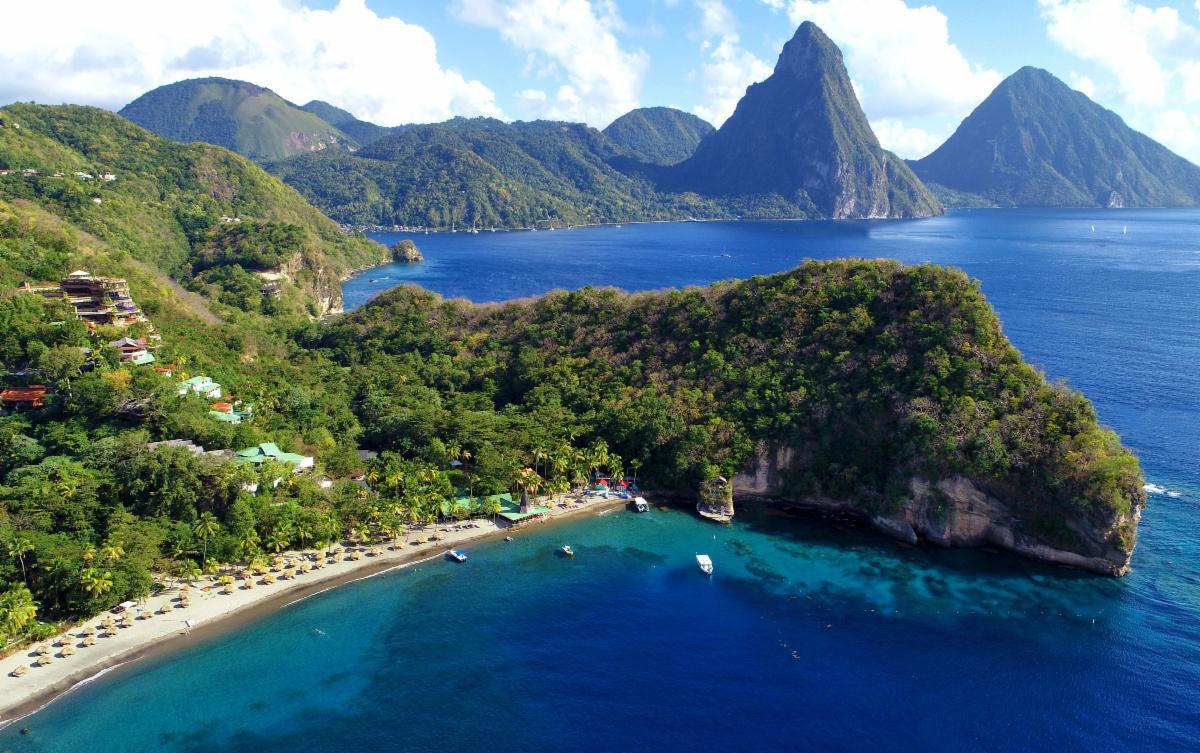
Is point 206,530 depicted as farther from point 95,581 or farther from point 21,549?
point 21,549

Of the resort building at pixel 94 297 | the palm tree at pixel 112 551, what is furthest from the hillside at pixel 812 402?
the resort building at pixel 94 297

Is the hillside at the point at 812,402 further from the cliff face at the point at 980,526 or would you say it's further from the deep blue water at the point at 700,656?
the deep blue water at the point at 700,656

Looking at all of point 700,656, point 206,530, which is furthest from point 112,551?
point 700,656

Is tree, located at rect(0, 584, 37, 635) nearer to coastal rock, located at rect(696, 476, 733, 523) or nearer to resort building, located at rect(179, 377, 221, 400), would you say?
resort building, located at rect(179, 377, 221, 400)

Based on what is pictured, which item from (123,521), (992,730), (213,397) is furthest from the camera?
(213,397)

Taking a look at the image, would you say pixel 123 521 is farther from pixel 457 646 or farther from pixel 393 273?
pixel 393 273

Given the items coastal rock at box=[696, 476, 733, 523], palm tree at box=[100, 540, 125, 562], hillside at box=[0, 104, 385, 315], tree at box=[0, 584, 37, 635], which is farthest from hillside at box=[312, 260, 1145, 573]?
hillside at box=[0, 104, 385, 315]

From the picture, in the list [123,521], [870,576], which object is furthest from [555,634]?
[123,521]
